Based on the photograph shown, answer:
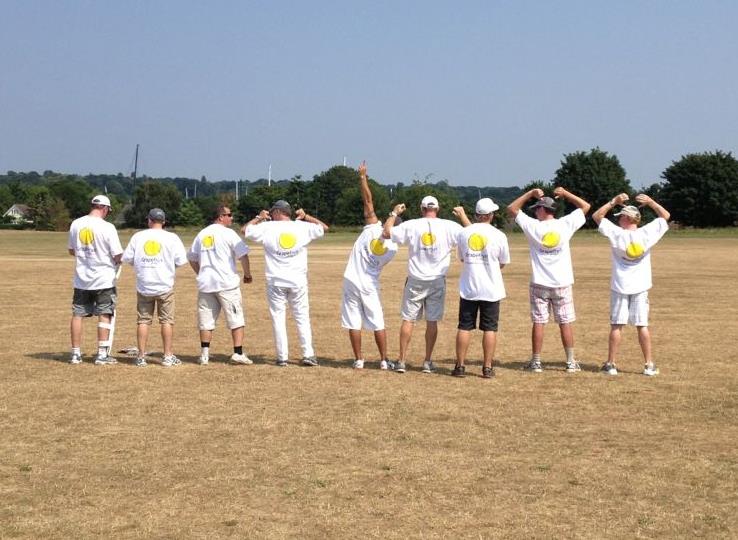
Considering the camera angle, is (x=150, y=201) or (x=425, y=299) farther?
(x=150, y=201)

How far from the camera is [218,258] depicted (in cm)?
1193

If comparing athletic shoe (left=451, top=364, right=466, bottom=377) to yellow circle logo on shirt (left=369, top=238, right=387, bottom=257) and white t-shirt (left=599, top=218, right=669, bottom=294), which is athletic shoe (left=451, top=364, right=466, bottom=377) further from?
white t-shirt (left=599, top=218, right=669, bottom=294)

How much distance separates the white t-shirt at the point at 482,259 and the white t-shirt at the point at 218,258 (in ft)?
9.17

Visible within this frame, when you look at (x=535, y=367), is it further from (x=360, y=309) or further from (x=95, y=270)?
(x=95, y=270)

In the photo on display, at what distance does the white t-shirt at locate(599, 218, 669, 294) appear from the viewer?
1125cm

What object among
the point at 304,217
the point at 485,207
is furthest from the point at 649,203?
the point at 304,217

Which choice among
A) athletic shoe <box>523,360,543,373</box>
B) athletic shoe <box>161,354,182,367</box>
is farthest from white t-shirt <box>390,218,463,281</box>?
athletic shoe <box>161,354,182,367</box>

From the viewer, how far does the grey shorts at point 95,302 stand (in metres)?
11.8

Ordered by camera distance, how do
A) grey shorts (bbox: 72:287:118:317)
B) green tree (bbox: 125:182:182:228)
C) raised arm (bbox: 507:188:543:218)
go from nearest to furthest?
raised arm (bbox: 507:188:543:218) → grey shorts (bbox: 72:287:118:317) → green tree (bbox: 125:182:182:228)

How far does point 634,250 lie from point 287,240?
4.15 metres

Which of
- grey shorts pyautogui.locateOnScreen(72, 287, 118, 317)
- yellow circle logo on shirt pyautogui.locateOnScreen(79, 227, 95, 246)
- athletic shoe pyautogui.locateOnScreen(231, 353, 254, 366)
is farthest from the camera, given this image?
athletic shoe pyautogui.locateOnScreen(231, 353, 254, 366)

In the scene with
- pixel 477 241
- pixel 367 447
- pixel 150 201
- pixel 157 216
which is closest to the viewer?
pixel 367 447

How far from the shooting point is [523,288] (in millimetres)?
24969

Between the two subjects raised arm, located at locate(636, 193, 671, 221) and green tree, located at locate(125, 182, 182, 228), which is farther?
green tree, located at locate(125, 182, 182, 228)
